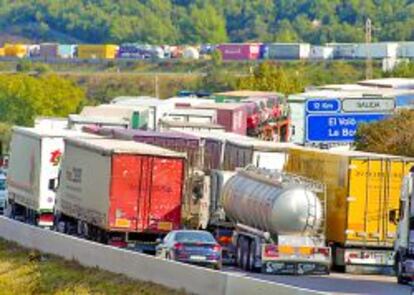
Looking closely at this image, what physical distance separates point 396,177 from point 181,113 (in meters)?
30.2

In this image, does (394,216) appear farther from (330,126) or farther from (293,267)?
(330,126)

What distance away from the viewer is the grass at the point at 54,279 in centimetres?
3741

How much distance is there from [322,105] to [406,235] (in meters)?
20.4

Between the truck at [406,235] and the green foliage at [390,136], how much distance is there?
18973 mm

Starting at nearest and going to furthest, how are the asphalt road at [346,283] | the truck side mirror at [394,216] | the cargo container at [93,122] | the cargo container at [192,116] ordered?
the asphalt road at [346,283], the truck side mirror at [394,216], the cargo container at [93,122], the cargo container at [192,116]

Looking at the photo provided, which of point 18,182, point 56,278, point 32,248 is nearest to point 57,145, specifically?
point 18,182

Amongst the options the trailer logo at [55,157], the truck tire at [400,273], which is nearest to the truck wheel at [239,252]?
the truck tire at [400,273]

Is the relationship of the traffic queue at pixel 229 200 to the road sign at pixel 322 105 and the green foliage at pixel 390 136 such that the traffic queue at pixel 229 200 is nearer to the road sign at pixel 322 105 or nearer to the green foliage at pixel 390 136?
the road sign at pixel 322 105

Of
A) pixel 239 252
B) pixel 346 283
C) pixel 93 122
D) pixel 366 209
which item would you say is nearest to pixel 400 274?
pixel 346 283

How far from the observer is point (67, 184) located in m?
51.0

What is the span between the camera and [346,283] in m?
38.4

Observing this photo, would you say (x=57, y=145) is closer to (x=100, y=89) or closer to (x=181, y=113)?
(x=181, y=113)

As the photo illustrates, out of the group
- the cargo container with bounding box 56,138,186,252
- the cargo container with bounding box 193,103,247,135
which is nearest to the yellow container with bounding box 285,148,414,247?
the cargo container with bounding box 56,138,186,252

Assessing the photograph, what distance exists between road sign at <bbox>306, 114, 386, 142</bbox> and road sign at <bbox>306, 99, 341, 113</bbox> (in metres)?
0.20
